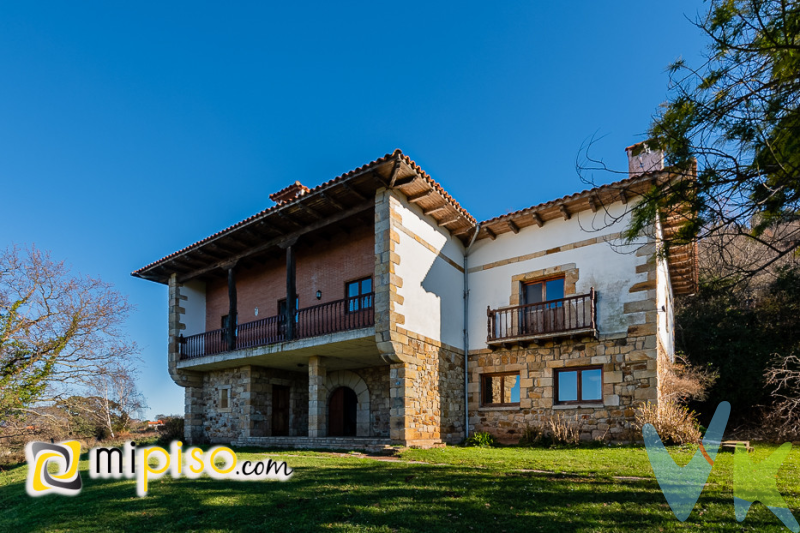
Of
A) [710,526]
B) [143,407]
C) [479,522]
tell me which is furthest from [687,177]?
[143,407]

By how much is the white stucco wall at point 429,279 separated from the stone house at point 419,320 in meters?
0.05

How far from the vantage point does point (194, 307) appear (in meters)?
16.0

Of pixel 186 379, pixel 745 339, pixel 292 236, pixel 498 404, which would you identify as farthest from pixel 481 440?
pixel 745 339

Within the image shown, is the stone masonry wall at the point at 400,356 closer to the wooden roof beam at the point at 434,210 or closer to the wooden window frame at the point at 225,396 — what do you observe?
the wooden roof beam at the point at 434,210

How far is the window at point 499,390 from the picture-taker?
1195cm

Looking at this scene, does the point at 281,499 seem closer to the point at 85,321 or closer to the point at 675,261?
the point at 85,321

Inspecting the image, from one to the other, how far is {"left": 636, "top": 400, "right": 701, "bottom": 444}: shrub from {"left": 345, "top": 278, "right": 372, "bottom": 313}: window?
6.06 metres

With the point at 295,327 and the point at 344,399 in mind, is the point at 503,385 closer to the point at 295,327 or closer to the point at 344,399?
the point at 344,399

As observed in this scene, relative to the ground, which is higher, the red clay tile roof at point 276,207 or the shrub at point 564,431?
the red clay tile roof at point 276,207

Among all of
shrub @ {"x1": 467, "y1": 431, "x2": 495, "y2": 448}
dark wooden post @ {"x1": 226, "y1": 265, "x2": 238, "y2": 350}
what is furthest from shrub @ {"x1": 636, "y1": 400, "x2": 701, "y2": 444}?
dark wooden post @ {"x1": 226, "y1": 265, "x2": 238, "y2": 350}

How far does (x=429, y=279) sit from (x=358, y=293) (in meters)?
1.90

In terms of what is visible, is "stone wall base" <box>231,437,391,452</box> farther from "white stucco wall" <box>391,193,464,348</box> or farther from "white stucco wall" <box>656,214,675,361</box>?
"white stucco wall" <box>656,214,675,361</box>

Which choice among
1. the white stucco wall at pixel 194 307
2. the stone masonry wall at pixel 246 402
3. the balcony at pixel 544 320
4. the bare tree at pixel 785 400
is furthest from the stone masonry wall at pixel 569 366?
the white stucco wall at pixel 194 307

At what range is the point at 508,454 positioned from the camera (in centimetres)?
898
